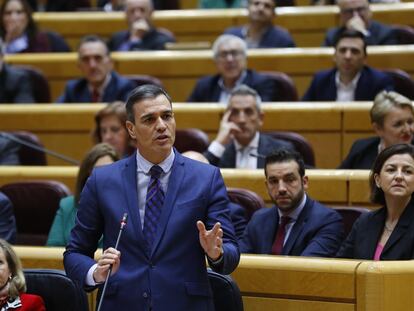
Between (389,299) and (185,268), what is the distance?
0.48m

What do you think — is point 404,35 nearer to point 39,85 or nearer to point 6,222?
point 39,85

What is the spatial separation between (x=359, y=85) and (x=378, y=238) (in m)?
1.45

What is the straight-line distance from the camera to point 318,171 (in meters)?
Result: 3.18

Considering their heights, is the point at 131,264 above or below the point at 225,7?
below

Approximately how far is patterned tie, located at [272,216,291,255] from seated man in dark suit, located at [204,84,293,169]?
69 cm

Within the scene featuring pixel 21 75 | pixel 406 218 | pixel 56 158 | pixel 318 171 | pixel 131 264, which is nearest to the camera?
pixel 131 264

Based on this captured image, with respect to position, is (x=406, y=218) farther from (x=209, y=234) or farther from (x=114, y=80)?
(x=114, y=80)

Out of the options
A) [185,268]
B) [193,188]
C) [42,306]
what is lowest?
[42,306]

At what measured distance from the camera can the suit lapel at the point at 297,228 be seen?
2.73m

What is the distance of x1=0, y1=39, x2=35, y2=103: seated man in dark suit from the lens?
4352 mm

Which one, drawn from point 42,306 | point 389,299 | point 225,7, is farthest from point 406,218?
point 225,7

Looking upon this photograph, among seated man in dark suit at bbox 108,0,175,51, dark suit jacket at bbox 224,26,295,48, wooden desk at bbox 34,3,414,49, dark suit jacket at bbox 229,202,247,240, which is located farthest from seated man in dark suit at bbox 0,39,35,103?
dark suit jacket at bbox 229,202,247,240

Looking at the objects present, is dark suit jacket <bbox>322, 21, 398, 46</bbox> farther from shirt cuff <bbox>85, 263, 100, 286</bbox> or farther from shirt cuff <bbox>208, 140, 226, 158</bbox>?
shirt cuff <bbox>85, 263, 100, 286</bbox>

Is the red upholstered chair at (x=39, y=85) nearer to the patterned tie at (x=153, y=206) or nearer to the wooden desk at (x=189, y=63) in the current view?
the wooden desk at (x=189, y=63)
